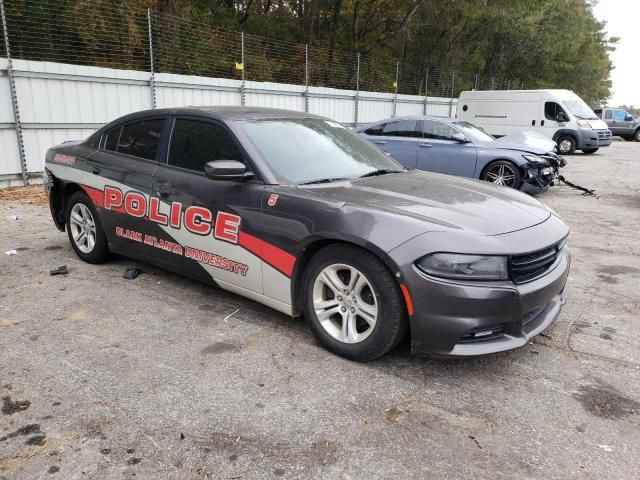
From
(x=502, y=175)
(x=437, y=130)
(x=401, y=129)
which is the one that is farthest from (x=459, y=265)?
(x=401, y=129)

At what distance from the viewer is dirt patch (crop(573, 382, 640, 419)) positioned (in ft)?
9.08

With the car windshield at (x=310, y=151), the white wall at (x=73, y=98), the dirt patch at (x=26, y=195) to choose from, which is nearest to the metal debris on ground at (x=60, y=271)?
the car windshield at (x=310, y=151)

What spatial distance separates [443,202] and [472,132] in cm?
744

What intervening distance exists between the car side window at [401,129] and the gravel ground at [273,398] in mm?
6552

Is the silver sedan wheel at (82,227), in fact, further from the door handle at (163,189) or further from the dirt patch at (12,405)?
the dirt patch at (12,405)

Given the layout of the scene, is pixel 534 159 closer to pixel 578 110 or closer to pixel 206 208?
pixel 206 208

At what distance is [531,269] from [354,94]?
15.4 metres

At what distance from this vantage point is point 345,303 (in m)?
3.21

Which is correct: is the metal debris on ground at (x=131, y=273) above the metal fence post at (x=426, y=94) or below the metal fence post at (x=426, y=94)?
below

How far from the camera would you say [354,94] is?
57.5 ft

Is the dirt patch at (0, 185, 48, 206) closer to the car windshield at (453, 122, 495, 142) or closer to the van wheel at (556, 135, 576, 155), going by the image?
the car windshield at (453, 122, 495, 142)

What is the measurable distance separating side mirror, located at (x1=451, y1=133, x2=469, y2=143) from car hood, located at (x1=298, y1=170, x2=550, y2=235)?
242 inches

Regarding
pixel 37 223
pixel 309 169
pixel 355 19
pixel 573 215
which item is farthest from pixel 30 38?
pixel 355 19

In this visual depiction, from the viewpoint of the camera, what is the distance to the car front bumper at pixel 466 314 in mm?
2812
